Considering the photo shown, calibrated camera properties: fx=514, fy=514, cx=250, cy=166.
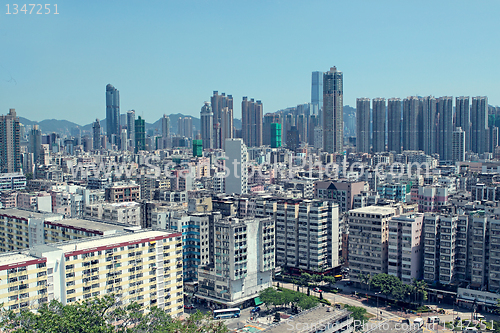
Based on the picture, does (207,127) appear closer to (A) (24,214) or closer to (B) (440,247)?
(A) (24,214)

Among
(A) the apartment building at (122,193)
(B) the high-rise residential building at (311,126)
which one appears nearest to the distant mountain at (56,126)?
(B) the high-rise residential building at (311,126)

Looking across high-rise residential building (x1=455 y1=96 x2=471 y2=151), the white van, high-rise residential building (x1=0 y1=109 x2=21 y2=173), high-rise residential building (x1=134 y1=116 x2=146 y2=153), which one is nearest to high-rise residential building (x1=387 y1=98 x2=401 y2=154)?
high-rise residential building (x1=455 y1=96 x2=471 y2=151)

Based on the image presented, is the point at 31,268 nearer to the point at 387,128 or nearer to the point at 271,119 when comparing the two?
the point at 387,128

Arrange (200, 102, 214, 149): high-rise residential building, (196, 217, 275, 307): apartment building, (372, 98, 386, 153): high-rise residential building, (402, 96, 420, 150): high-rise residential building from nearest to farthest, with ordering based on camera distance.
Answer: (196, 217, 275, 307): apartment building → (402, 96, 420, 150): high-rise residential building → (372, 98, 386, 153): high-rise residential building → (200, 102, 214, 149): high-rise residential building

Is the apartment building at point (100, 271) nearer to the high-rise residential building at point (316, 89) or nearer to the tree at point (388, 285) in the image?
the tree at point (388, 285)

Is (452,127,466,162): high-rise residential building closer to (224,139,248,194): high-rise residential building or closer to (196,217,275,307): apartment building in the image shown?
(224,139,248,194): high-rise residential building

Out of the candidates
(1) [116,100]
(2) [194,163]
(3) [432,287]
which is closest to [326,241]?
(3) [432,287]

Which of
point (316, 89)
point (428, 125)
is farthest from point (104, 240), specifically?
point (316, 89)
